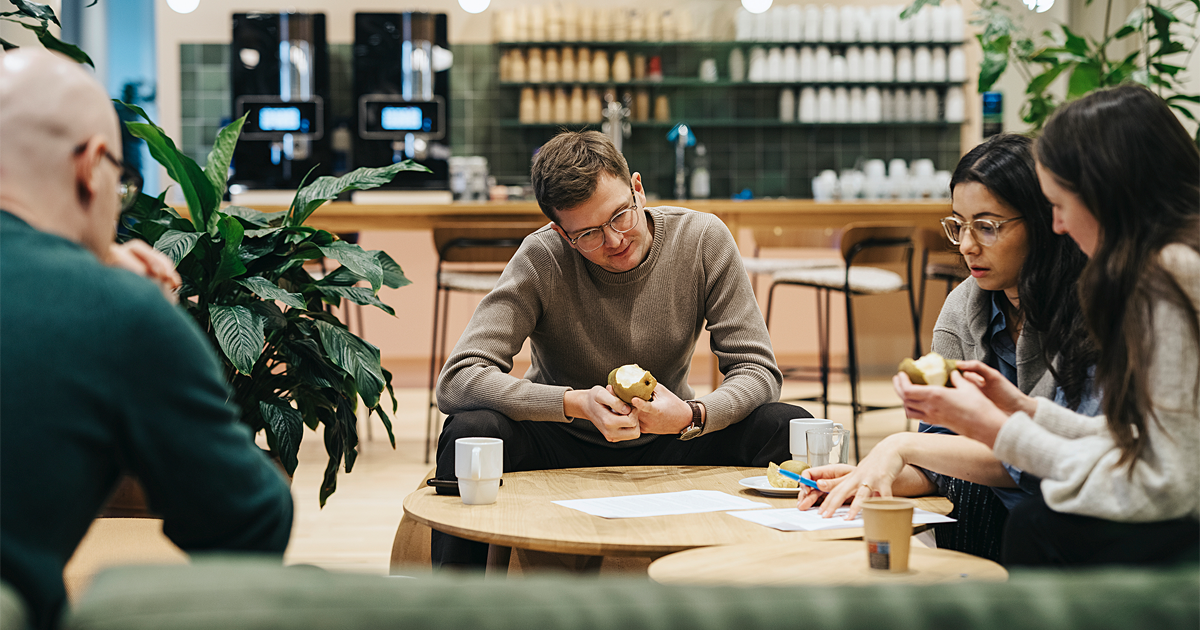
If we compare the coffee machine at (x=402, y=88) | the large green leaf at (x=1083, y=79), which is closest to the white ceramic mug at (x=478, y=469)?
the large green leaf at (x=1083, y=79)

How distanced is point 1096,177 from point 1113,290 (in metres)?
0.14

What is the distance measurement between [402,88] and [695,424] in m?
4.98

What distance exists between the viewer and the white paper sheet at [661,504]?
156 centimetres

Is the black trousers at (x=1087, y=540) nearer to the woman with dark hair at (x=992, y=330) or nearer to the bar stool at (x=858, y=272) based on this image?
the woman with dark hair at (x=992, y=330)

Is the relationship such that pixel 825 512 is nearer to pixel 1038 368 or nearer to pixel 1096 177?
pixel 1038 368

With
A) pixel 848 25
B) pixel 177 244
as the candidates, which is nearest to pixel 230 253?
pixel 177 244

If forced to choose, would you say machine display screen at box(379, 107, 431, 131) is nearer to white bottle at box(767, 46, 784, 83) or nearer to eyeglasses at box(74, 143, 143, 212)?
white bottle at box(767, 46, 784, 83)

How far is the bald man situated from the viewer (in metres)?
0.79

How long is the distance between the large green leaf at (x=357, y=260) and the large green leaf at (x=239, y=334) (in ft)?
0.81

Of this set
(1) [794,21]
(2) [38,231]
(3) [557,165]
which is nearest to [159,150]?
(3) [557,165]

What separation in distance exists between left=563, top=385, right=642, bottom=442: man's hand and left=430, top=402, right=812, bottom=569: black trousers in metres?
0.20

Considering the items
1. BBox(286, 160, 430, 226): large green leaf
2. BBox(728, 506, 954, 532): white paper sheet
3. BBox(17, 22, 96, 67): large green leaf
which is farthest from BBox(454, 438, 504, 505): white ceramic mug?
BBox(17, 22, 96, 67): large green leaf

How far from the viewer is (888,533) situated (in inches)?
44.6

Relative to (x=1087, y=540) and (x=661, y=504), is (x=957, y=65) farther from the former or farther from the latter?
(x=1087, y=540)
